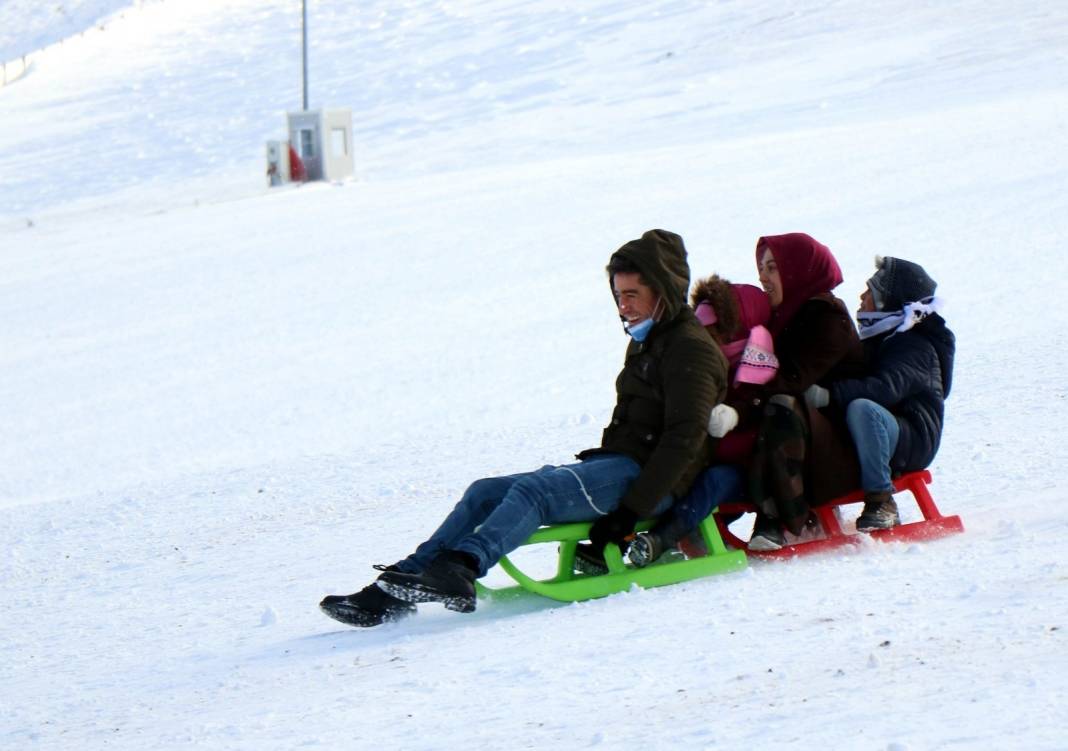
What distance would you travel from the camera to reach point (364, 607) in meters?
4.44

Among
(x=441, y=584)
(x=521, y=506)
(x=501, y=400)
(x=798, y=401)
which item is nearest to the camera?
(x=441, y=584)

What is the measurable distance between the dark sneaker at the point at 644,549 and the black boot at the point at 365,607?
713mm

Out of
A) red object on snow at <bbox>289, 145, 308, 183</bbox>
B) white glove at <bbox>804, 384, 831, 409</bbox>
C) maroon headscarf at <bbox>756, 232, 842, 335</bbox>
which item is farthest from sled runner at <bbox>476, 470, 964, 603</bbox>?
red object on snow at <bbox>289, 145, 308, 183</bbox>

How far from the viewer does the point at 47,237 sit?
23.1m

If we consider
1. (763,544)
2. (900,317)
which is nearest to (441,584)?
(763,544)

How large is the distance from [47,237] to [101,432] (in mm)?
13438

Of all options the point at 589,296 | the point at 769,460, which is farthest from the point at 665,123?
the point at 769,460

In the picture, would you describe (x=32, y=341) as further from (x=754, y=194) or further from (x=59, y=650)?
(x=59, y=650)

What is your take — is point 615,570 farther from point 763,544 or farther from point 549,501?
point 763,544

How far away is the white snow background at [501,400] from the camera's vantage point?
3645 mm

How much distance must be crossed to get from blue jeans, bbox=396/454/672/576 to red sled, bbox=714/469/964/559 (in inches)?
16.3

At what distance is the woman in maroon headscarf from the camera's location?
4.72 m

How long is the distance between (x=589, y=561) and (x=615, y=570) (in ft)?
0.49

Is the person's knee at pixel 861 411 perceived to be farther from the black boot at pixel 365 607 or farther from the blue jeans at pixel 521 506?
the black boot at pixel 365 607
